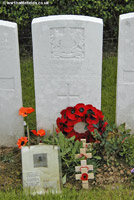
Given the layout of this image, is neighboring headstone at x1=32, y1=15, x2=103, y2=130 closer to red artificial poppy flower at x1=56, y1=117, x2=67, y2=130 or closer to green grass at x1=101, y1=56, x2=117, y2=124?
red artificial poppy flower at x1=56, y1=117, x2=67, y2=130

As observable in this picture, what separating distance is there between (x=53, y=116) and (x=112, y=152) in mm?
862

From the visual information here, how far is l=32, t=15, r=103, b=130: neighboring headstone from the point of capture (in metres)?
3.45

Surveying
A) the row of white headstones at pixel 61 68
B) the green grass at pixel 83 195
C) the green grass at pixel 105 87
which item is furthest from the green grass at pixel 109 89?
the green grass at pixel 83 195

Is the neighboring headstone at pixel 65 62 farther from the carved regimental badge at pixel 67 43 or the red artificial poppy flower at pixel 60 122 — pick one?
the red artificial poppy flower at pixel 60 122

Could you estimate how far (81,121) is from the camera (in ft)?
11.8

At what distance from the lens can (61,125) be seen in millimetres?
3621

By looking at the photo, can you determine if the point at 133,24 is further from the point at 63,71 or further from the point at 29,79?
the point at 29,79

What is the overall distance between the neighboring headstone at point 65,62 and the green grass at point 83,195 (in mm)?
1077

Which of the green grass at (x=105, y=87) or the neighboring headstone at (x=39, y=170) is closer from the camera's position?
the neighboring headstone at (x=39, y=170)

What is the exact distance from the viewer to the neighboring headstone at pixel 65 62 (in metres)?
3.45

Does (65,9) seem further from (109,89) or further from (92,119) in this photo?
(92,119)

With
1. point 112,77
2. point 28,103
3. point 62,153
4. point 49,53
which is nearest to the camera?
point 62,153

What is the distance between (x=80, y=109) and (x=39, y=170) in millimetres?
878

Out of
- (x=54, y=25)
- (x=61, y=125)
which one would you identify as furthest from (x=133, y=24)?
(x=61, y=125)
